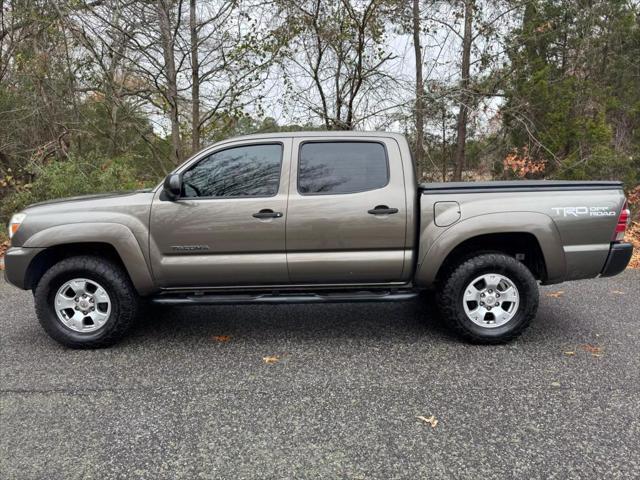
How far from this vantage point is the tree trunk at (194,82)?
30.3ft

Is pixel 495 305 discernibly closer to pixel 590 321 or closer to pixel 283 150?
pixel 590 321

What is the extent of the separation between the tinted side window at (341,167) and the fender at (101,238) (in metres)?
1.49

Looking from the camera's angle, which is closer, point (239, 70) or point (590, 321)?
point (590, 321)

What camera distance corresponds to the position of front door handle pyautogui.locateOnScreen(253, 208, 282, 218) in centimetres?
383

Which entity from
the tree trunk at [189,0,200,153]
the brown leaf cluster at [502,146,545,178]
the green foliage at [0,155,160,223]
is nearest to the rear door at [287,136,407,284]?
the green foliage at [0,155,160,223]

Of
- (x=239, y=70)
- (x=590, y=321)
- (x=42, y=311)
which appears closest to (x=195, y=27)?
(x=239, y=70)

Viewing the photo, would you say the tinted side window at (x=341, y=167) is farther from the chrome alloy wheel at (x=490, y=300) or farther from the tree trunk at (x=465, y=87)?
the tree trunk at (x=465, y=87)

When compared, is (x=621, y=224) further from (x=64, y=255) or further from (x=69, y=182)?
(x=69, y=182)

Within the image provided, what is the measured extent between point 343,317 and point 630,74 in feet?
37.9

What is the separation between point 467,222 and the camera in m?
3.83

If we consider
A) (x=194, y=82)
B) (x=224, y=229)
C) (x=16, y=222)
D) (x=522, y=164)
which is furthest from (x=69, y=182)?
(x=522, y=164)

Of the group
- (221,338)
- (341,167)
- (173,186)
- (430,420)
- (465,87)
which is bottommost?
(430,420)

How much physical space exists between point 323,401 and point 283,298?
1.09 m

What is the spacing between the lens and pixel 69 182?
847 centimetres
